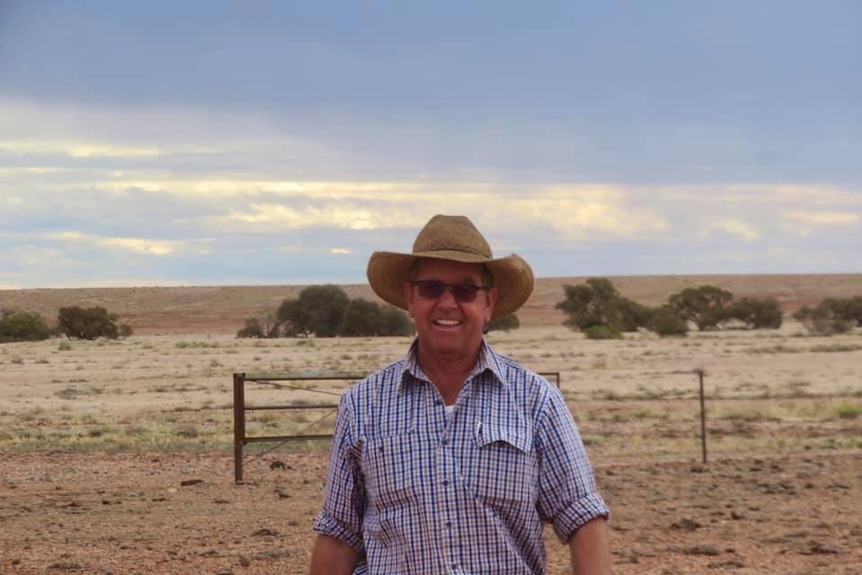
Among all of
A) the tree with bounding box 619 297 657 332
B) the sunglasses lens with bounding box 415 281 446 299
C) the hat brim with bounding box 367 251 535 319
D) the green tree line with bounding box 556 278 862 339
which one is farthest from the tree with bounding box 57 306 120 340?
the sunglasses lens with bounding box 415 281 446 299

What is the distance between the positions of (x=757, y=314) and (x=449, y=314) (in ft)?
220

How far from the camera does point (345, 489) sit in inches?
137

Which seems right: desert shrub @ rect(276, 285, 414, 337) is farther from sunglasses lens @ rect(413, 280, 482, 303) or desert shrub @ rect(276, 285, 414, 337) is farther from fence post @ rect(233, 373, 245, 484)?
sunglasses lens @ rect(413, 280, 482, 303)

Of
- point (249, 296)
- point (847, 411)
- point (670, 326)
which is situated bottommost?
point (847, 411)

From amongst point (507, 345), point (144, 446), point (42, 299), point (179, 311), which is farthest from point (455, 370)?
point (42, 299)

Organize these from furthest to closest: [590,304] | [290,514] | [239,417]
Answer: [590,304] → [239,417] → [290,514]

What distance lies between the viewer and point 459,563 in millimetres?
3264

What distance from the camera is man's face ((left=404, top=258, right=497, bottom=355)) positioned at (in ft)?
11.2

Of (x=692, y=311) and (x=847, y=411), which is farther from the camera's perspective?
(x=692, y=311)

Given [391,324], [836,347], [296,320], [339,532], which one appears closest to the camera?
[339,532]

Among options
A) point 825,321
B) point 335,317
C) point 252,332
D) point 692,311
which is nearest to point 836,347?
point 825,321

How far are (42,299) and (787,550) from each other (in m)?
114

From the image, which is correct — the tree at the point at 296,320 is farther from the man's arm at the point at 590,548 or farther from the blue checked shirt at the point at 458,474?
the man's arm at the point at 590,548

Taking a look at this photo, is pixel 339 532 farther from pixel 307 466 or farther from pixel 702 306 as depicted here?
pixel 702 306
